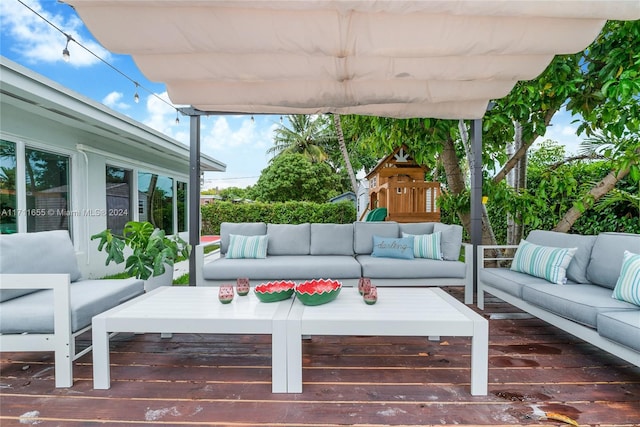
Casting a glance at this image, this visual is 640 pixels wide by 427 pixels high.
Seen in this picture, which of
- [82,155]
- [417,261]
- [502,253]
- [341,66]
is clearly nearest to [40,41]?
[82,155]

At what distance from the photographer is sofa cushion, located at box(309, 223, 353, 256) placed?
4.03 meters

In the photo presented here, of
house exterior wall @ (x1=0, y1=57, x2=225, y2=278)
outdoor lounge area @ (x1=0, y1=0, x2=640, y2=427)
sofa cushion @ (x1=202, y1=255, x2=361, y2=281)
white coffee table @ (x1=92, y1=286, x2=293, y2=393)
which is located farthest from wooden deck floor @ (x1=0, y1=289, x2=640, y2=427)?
house exterior wall @ (x1=0, y1=57, x2=225, y2=278)

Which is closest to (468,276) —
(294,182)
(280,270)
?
(280,270)

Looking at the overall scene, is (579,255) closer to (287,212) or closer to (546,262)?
(546,262)

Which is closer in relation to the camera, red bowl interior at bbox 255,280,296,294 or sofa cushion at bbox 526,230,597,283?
red bowl interior at bbox 255,280,296,294

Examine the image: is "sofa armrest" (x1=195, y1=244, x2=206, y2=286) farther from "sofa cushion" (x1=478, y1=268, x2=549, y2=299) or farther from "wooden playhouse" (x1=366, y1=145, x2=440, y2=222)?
"wooden playhouse" (x1=366, y1=145, x2=440, y2=222)

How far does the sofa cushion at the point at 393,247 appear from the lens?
3711 millimetres

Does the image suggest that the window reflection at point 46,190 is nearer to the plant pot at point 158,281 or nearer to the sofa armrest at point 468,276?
the plant pot at point 158,281

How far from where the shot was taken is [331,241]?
13.3ft

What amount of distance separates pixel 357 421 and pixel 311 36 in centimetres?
198

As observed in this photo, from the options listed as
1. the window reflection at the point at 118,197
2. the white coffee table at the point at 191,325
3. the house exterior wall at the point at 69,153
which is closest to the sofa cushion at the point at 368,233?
the white coffee table at the point at 191,325

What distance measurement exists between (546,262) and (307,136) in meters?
15.3

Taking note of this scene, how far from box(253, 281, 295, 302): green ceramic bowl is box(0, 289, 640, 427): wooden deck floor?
0.44 m

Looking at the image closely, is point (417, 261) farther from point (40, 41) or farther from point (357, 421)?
point (40, 41)
